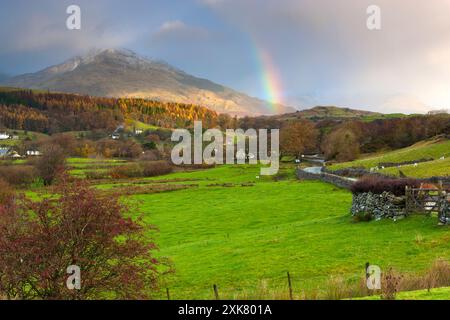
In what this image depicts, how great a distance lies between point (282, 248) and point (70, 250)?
1637 cm

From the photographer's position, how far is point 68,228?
55.6 feet

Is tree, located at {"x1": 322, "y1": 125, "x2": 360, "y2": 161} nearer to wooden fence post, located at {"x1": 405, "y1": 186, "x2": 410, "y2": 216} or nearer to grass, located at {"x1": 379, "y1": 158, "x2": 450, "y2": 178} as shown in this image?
grass, located at {"x1": 379, "y1": 158, "x2": 450, "y2": 178}

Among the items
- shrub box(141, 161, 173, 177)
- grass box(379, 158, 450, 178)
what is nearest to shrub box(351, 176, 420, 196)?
grass box(379, 158, 450, 178)

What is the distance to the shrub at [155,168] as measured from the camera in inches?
5096

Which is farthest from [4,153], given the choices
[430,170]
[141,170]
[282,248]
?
[282,248]

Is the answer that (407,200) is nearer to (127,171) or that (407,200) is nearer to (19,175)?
(19,175)

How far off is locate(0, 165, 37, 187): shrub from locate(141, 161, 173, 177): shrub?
96.5 ft

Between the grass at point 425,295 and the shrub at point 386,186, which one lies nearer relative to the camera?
the grass at point 425,295

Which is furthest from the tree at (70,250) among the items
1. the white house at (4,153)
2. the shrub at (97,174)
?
the white house at (4,153)

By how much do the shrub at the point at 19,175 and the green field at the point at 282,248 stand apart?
→ 236ft

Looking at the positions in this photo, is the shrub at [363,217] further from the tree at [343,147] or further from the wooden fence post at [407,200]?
the tree at [343,147]

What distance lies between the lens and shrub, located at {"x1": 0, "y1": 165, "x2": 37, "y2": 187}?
4380 inches

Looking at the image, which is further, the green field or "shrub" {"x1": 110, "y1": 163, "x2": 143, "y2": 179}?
"shrub" {"x1": 110, "y1": 163, "x2": 143, "y2": 179}
